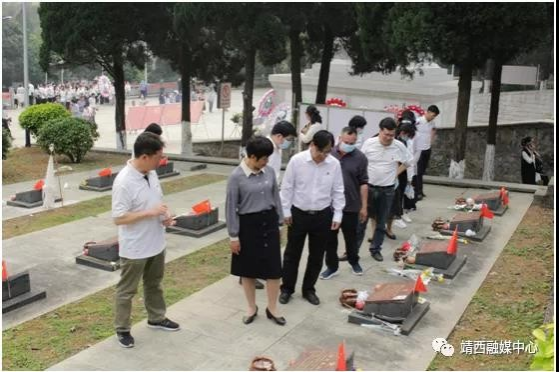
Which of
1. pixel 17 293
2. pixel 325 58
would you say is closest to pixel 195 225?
pixel 17 293

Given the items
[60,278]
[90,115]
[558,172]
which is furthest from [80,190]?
[90,115]

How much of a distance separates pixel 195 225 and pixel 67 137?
671cm

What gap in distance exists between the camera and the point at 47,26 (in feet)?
50.6

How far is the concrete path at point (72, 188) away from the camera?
378 inches

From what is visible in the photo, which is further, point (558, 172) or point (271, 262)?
point (271, 262)

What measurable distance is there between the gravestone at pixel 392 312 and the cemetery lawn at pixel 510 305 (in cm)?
38

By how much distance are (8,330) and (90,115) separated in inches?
831

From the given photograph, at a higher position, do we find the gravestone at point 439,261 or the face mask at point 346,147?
the face mask at point 346,147

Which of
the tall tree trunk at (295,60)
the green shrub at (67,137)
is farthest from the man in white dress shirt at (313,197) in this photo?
the tall tree trunk at (295,60)

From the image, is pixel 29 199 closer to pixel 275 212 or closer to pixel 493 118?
pixel 275 212

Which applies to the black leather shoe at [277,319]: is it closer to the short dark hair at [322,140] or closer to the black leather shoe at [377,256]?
the short dark hair at [322,140]

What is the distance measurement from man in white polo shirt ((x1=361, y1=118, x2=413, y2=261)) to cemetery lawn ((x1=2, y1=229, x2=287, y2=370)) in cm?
184

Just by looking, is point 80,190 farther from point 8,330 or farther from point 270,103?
point 270,103

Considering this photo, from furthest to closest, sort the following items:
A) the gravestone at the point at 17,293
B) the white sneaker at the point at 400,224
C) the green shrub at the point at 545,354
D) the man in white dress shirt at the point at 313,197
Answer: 1. the white sneaker at the point at 400,224
2. the gravestone at the point at 17,293
3. the man in white dress shirt at the point at 313,197
4. the green shrub at the point at 545,354
